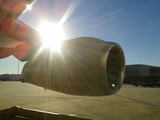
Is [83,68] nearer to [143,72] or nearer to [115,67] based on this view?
[115,67]

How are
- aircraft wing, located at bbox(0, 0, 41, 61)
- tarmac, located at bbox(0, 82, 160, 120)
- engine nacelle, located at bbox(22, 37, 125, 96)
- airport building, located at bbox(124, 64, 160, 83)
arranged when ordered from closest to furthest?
1. engine nacelle, located at bbox(22, 37, 125, 96)
2. aircraft wing, located at bbox(0, 0, 41, 61)
3. tarmac, located at bbox(0, 82, 160, 120)
4. airport building, located at bbox(124, 64, 160, 83)

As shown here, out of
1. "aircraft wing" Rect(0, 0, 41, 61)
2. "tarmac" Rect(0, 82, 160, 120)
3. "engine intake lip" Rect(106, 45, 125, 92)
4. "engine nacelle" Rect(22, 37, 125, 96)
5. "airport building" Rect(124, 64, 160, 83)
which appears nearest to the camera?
"engine nacelle" Rect(22, 37, 125, 96)

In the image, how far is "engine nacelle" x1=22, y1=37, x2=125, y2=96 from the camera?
113 inches

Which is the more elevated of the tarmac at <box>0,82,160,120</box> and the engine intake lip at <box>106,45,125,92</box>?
the engine intake lip at <box>106,45,125,92</box>

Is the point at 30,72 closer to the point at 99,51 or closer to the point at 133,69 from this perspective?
the point at 99,51

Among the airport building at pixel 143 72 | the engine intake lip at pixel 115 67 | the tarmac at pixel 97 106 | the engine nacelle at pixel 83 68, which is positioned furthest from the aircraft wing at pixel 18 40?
the airport building at pixel 143 72

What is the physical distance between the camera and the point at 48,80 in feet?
12.2

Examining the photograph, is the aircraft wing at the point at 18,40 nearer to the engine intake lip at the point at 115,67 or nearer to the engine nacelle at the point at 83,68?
the engine nacelle at the point at 83,68

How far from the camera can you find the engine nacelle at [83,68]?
287cm

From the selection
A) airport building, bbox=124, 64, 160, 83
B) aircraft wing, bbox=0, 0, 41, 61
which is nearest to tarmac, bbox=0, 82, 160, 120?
aircraft wing, bbox=0, 0, 41, 61

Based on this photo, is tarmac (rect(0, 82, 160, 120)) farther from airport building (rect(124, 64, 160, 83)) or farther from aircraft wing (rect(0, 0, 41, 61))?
airport building (rect(124, 64, 160, 83))

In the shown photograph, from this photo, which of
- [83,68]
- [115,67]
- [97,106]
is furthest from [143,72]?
[83,68]

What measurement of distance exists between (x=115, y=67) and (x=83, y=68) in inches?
28.0

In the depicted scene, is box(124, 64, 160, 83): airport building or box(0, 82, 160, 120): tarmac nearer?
box(0, 82, 160, 120): tarmac
